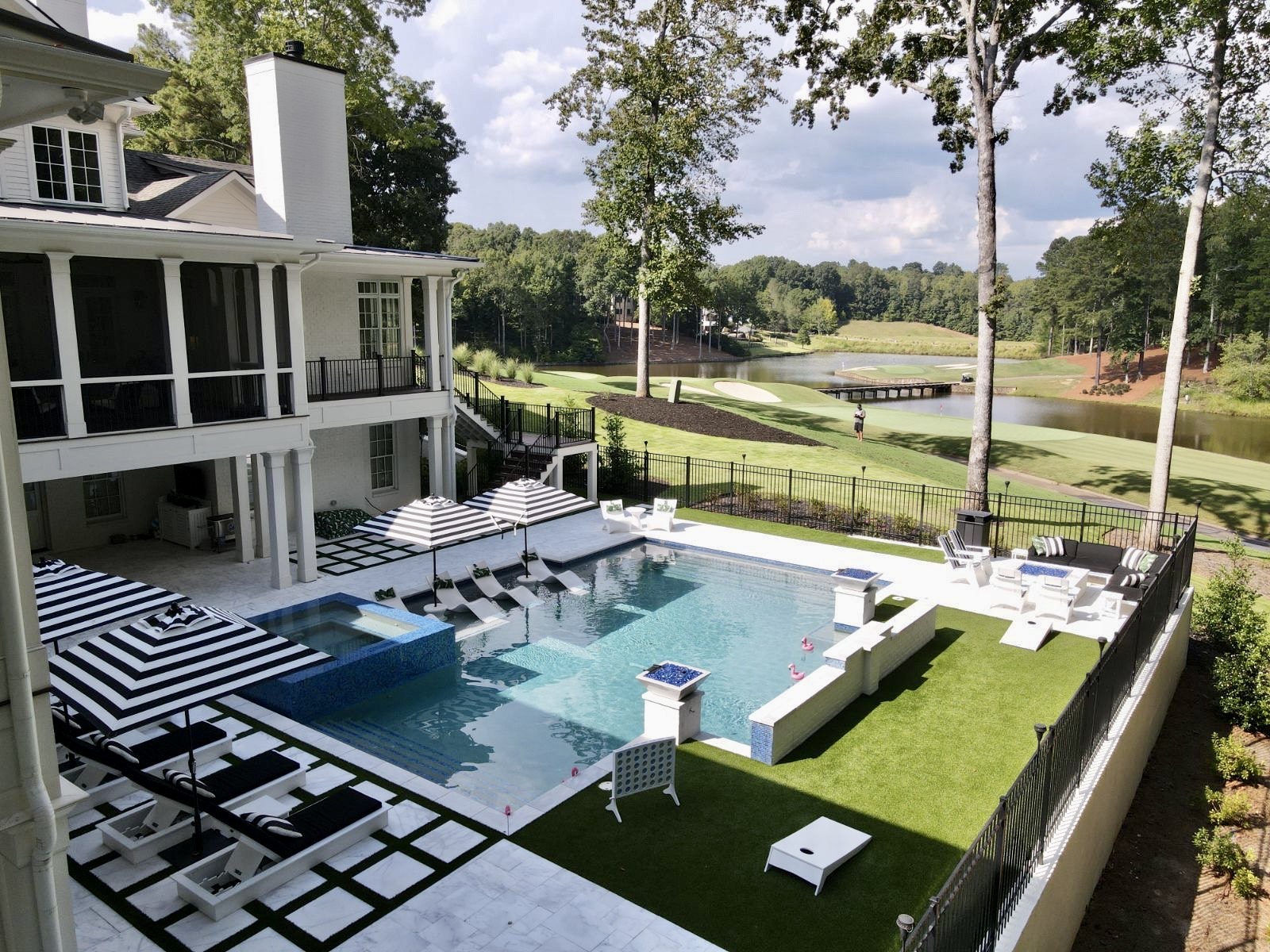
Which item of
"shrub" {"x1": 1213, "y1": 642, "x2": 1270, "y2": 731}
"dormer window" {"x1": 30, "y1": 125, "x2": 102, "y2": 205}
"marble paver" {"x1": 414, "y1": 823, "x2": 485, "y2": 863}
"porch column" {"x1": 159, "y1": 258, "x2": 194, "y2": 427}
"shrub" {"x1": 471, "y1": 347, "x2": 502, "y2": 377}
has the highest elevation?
Result: "dormer window" {"x1": 30, "y1": 125, "x2": 102, "y2": 205}

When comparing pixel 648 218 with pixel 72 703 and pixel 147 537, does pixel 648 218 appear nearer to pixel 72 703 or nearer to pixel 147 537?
pixel 147 537

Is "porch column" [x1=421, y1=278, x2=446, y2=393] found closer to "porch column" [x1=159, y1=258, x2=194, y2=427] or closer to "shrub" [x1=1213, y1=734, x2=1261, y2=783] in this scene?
"porch column" [x1=159, y1=258, x2=194, y2=427]

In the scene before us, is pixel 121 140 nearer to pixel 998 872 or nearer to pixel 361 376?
pixel 361 376

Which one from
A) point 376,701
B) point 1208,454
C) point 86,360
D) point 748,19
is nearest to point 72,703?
point 376,701

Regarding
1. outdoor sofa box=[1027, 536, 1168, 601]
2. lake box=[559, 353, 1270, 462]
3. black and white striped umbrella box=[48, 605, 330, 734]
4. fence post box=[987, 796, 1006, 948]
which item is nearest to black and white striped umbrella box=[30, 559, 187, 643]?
black and white striped umbrella box=[48, 605, 330, 734]

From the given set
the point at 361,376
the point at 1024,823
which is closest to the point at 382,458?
the point at 361,376

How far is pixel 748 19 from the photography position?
32750 mm

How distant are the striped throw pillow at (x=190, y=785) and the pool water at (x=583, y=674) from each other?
2.35 m

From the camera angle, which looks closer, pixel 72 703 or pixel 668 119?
pixel 72 703

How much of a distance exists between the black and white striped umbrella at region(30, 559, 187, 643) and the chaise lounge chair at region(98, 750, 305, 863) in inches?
70.7

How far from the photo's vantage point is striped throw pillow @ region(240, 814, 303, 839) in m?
7.74

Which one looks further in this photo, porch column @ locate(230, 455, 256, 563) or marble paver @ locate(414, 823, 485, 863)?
porch column @ locate(230, 455, 256, 563)

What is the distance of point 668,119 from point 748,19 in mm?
5138

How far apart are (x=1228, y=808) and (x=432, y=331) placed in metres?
16.7
